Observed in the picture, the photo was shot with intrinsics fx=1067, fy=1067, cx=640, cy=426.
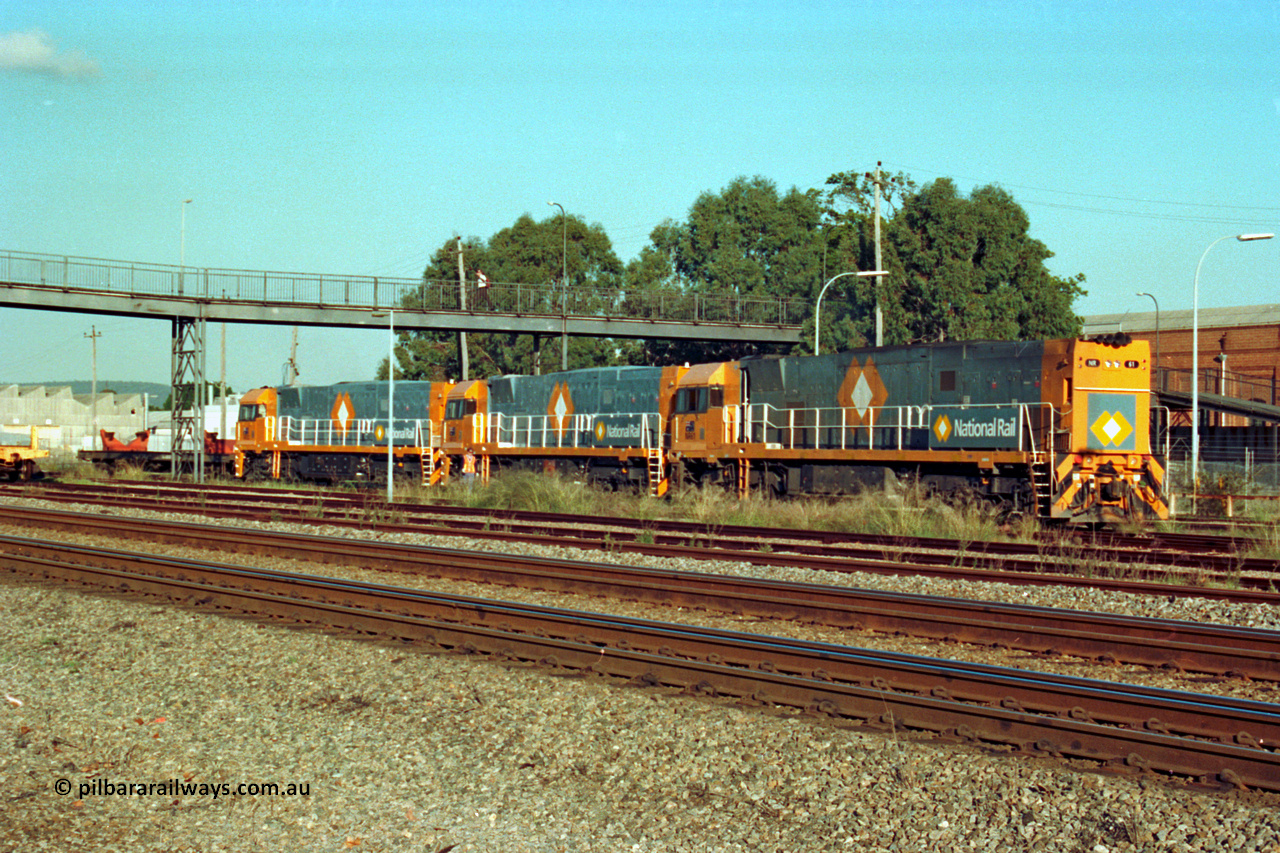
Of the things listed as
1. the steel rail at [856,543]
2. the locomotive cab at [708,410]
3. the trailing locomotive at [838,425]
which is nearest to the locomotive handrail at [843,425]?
the trailing locomotive at [838,425]

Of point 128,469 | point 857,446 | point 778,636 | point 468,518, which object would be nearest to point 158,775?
point 778,636

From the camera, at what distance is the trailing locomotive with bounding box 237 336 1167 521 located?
59.0 feet

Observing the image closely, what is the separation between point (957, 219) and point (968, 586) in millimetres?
37131

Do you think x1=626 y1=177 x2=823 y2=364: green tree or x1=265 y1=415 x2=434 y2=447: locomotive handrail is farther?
x1=626 y1=177 x2=823 y2=364: green tree

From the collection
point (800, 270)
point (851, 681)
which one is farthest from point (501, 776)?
point (800, 270)

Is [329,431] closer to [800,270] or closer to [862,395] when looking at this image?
[862,395]

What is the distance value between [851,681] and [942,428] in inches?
513

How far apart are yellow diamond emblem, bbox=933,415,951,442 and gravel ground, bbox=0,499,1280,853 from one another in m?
11.6

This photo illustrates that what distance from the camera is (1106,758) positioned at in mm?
5777

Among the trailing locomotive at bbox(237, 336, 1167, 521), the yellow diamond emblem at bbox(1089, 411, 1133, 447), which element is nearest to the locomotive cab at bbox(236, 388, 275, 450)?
the trailing locomotive at bbox(237, 336, 1167, 521)

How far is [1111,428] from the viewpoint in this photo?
18.0 meters

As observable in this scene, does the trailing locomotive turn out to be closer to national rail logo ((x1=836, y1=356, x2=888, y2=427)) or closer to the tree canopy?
national rail logo ((x1=836, y1=356, x2=888, y2=427))

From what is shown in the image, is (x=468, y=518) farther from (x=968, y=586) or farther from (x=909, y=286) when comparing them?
(x=909, y=286)

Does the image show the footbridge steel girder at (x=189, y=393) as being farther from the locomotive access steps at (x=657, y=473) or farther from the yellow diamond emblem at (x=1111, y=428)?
the yellow diamond emblem at (x=1111, y=428)
